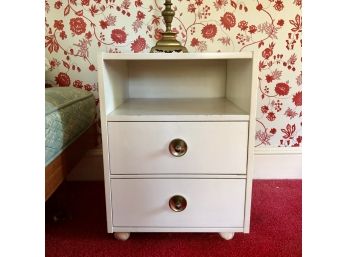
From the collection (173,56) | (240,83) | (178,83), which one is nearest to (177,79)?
(178,83)

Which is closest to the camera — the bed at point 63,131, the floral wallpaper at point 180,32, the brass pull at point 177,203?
the bed at point 63,131

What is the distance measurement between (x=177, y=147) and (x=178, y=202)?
166 millimetres

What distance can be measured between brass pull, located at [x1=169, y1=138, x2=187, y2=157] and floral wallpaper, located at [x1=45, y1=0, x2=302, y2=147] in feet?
1.86

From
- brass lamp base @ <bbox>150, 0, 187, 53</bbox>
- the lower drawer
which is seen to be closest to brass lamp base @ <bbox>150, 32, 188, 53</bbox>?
brass lamp base @ <bbox>150, 0, 187, 53</bbox>

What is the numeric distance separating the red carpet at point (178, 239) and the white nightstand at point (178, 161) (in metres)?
0.05

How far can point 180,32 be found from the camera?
112cm

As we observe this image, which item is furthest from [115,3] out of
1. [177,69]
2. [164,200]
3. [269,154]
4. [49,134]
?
[269,154]

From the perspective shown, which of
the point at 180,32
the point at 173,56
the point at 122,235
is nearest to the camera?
the point at 173,56

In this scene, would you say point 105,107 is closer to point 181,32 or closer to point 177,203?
point 177,203

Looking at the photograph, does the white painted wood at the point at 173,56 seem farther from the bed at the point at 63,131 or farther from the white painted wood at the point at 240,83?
the bed at the point at 63,131

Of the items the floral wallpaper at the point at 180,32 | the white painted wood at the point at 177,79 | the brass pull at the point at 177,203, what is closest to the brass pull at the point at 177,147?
the brass pull at the point at 177,203

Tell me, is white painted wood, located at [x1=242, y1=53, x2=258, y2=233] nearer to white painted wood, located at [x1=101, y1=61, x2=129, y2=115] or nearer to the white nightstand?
the white nightstand

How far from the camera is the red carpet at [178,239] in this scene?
765 mm
